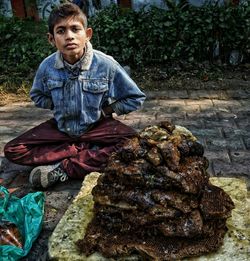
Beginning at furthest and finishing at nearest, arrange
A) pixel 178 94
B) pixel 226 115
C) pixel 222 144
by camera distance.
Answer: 1. pixel 178 94
2. pixel 226 115
3. pixel 222 144

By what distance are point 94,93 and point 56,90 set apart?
34 centimetres

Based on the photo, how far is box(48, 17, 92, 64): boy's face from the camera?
11.2 feet

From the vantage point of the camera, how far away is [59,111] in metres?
3.79

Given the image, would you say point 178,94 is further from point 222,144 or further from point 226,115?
point 222,144

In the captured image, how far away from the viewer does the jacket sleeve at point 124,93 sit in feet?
12.2

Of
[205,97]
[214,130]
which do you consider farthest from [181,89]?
[214,130]

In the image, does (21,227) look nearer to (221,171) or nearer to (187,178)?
(187,178)

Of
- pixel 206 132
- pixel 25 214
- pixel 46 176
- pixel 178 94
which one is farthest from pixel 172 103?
pixel 25 214

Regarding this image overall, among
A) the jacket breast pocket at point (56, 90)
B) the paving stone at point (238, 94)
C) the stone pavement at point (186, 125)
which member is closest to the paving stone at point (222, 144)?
the stone pavement at point (186, 125)

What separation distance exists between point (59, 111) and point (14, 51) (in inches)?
193

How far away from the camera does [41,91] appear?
386 centimetres

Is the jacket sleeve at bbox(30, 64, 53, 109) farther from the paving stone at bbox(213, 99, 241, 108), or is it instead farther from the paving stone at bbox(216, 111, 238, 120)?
the paving stone at bbox(213, 99, 241, 108)

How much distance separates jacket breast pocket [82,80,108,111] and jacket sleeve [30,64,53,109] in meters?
0.38

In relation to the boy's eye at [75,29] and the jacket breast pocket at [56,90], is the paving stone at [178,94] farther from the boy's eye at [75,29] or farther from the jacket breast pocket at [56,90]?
the boy's eye at [75,29]
